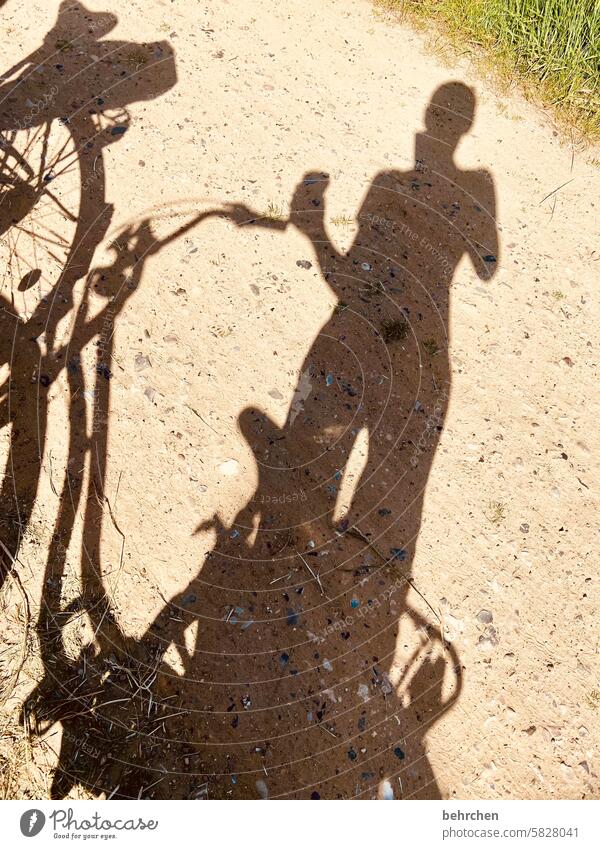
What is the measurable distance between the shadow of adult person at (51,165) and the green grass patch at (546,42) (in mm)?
3280

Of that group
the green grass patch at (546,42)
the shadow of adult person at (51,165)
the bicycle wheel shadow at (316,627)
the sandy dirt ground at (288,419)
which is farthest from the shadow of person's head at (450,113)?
the shadow of adult person at (51,165)

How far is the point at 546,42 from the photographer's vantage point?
6.64m

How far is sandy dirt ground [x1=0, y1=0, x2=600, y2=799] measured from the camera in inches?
169

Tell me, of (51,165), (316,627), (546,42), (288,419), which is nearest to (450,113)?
(546,42)

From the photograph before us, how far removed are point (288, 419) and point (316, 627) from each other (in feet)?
5.32

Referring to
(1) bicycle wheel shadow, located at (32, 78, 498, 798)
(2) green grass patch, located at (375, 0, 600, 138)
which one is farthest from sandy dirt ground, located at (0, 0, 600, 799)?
(2) green grass patch, located at (375, 0, 600, 138)

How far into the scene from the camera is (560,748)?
14.0ft

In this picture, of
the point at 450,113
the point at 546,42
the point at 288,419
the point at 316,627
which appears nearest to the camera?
the point at 316,627

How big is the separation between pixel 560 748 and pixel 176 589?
2.85 m

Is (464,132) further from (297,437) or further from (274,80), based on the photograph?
(297,437)

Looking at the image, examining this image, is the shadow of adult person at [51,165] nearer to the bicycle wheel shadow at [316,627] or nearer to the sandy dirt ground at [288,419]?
the sandy dirt ground at [288,419]

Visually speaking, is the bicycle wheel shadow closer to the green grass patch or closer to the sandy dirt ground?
the sandy dirt ground

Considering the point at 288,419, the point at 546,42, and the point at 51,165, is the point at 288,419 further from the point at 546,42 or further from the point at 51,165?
the point at 546,42
